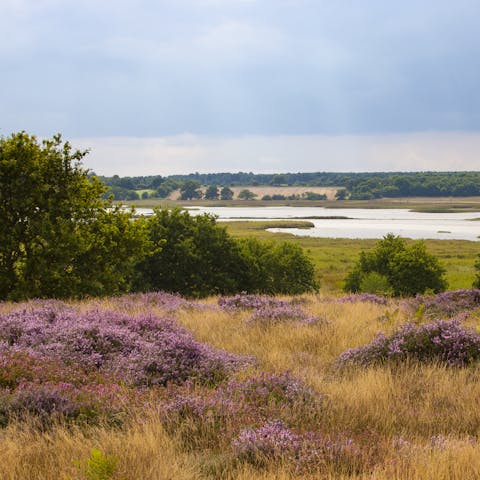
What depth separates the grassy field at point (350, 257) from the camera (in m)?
59.8

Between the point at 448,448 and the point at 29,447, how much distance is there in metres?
3.76

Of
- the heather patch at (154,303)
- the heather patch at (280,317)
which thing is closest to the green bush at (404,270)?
the heather patch at (154,303)

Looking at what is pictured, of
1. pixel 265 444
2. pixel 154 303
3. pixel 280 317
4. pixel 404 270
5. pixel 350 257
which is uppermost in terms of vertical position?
pixel 265 444

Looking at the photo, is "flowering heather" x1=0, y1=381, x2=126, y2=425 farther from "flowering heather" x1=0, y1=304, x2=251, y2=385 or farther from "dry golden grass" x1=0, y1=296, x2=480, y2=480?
"flowering heather" x1=0, y1=304, x2=251, y2=385

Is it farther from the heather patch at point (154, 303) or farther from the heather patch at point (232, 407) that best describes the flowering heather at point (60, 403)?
the heather patch at point (154, 303)

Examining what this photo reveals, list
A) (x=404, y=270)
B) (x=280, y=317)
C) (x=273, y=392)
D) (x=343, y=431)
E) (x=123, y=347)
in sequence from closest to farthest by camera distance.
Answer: (x=343, y=431)
(x=273, y=392)
(x=123, y=347)
(x=280, y=317)
(x=404, y=270)

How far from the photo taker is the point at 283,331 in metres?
11.0

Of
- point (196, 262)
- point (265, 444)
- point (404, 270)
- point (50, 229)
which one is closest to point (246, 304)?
point (50, 229)

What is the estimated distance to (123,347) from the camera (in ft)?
29.1

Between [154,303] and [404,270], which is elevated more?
[154,303]

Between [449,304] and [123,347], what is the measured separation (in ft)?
30.7

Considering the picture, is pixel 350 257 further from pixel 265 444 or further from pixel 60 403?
pixel 265 444

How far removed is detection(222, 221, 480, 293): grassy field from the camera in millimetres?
59800

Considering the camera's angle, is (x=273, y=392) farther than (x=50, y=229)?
No
